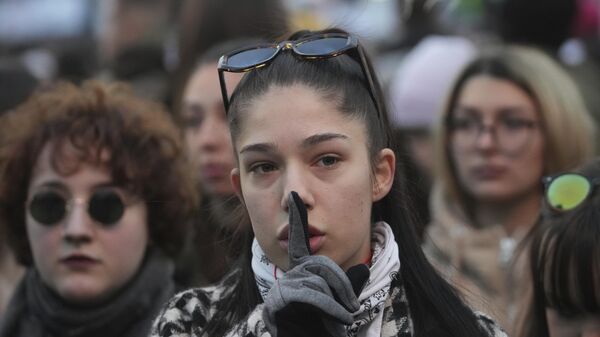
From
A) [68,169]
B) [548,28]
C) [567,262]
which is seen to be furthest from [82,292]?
[548,28]

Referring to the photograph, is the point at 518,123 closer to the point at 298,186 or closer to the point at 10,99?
the point at 10,99

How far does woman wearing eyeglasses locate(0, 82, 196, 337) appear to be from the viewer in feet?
14.1

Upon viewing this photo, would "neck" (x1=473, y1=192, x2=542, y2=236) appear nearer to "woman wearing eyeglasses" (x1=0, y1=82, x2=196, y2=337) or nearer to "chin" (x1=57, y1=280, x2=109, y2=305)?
"woman wearing eyeglasses" (x1=0, y1=82, x2=196, y2=337)

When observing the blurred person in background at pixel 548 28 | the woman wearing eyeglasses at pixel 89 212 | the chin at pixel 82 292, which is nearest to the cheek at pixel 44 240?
the woman wearing eyeglasses at pixel 89 212

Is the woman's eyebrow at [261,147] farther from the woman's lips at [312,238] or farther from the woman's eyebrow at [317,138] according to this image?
the woman's lips at [312,238]

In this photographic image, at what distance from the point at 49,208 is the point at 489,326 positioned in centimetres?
169

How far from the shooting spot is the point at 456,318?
3320mm

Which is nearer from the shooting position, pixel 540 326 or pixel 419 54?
pixel 540 326

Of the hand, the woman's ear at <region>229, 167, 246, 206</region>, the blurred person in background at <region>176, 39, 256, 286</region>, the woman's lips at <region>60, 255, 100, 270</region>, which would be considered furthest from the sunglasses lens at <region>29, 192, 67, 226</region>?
the hand

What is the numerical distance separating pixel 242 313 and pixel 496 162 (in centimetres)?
249

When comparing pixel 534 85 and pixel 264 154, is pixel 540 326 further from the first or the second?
pixel 534 85

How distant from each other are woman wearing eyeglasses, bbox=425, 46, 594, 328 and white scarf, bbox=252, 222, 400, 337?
2220mm

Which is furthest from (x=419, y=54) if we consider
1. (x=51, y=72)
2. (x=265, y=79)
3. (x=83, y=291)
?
(x=265, y=79)

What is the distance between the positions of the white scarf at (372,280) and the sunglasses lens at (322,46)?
511mm
